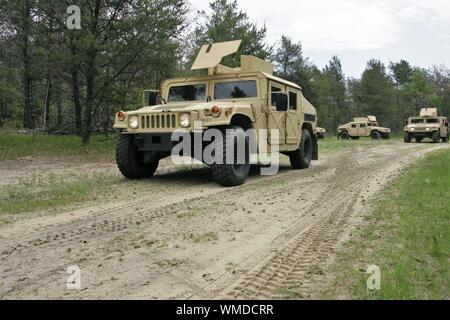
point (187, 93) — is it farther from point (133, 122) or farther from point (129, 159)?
point (129, 159)

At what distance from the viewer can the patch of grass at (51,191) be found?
590 centimetres

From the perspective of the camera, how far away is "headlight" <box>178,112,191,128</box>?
24.7 ft

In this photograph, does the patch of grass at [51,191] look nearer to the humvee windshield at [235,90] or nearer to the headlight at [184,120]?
the headlight at [184,120]

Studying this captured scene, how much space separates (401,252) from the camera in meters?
3.89

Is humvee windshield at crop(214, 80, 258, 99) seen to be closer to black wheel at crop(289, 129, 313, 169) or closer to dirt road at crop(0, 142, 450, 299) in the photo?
black wheel at crop(289, 129, 313, 169)

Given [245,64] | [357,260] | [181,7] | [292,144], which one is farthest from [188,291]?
[181,7]

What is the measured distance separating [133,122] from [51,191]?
6.09 ft

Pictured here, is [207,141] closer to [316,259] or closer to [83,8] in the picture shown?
[316,259]

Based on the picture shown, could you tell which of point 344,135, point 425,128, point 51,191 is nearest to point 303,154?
point 51,191

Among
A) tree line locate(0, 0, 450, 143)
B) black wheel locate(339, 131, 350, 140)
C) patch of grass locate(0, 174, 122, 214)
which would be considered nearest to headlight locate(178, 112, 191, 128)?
patch of grass locate(0, 174, 122, 214)

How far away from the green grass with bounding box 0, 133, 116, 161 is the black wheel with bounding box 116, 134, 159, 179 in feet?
18.0

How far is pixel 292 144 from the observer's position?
1045 cm
